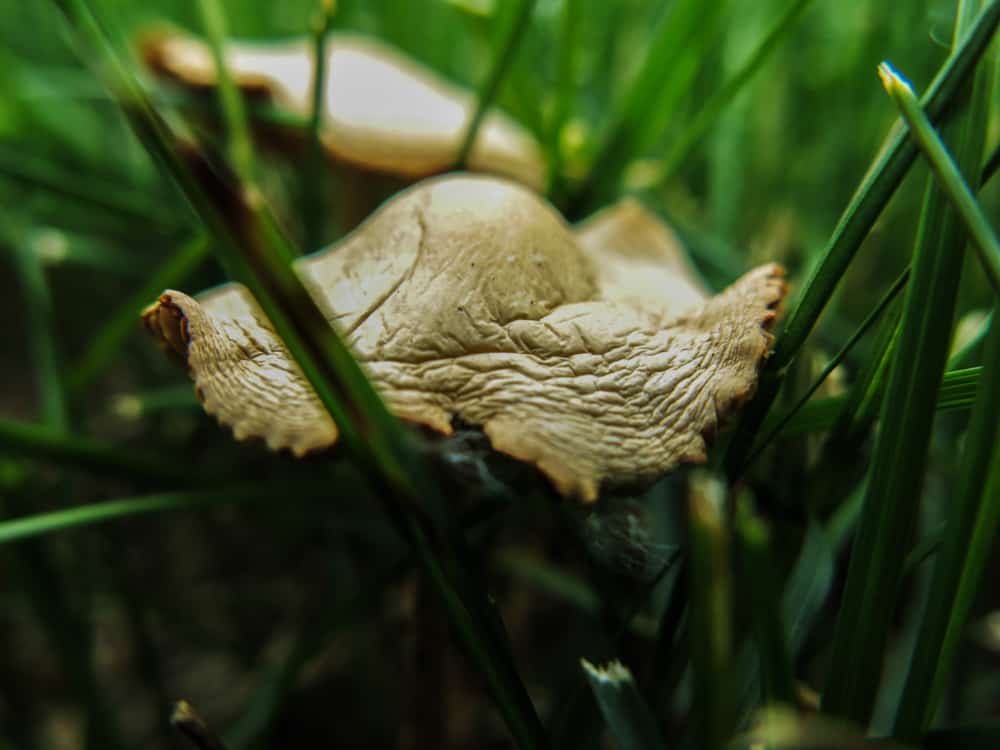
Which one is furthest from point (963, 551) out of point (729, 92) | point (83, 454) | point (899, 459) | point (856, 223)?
point (83, 454)

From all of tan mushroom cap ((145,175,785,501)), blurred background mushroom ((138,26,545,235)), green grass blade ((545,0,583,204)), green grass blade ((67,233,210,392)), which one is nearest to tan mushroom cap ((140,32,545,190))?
blurred background mushroom ((138,26,545,235))

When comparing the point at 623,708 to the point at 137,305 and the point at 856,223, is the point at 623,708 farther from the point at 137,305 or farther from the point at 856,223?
the point at 137,305

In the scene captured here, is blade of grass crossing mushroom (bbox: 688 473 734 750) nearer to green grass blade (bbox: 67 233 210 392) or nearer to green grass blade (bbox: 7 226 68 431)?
green grass blade (bbox: 67 233 210 392)

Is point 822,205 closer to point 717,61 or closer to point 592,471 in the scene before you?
point 717,61

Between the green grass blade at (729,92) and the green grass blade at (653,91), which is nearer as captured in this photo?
the green grass blade at (729,92)

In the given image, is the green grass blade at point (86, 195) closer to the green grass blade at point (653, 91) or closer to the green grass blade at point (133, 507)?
the green grass blade at point (133, 507)

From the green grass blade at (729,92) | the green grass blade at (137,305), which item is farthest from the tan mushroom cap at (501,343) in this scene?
the green grass blade at (729,92)

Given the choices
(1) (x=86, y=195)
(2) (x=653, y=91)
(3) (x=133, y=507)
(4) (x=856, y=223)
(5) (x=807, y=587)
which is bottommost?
(5) (x=807, y=587)
